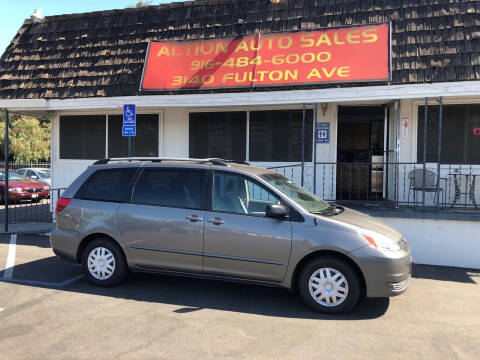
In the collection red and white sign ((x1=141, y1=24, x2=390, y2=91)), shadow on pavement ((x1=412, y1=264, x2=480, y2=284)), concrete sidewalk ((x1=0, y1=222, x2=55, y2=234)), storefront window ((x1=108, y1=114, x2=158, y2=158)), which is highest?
red and white sign ((x1=141, y1=24, x2=390, y2=91))

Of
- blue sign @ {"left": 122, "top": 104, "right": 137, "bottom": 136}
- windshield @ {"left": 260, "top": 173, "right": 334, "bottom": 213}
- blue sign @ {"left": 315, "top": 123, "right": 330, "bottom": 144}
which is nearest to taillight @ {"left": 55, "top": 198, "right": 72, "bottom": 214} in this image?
blue sign @ {"left": 122, "top": 104, "right": 137, "bottom": 136}

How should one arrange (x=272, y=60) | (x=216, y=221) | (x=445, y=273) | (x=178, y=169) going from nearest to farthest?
(x=216, y=221) → (x=178, y=169) → (x=445, y=273) → (x=272, y=60)

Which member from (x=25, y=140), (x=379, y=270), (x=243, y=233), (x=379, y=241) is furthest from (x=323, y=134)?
(x=25, y=140)

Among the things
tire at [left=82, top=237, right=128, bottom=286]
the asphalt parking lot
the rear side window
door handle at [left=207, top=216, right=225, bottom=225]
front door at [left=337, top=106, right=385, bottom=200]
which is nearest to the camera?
the asphalt parking lot

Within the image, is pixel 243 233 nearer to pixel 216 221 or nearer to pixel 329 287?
pixel 216 221

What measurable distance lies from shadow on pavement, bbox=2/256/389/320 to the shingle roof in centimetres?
457

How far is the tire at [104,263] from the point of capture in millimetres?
5484

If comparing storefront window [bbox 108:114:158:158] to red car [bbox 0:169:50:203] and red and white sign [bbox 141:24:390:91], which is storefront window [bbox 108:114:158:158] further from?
red car [bbox 0:169:50:203]

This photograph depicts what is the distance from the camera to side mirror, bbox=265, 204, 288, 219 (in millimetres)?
4762

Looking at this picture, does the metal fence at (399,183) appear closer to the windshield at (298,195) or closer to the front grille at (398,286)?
the windshield at (298,195)

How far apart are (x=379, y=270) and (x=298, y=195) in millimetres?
1405

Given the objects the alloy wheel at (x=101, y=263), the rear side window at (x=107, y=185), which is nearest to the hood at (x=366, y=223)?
the rear side window at (x=107, y=185)

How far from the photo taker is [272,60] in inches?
343

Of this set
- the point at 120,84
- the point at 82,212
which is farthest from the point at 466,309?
the point at 120,84
